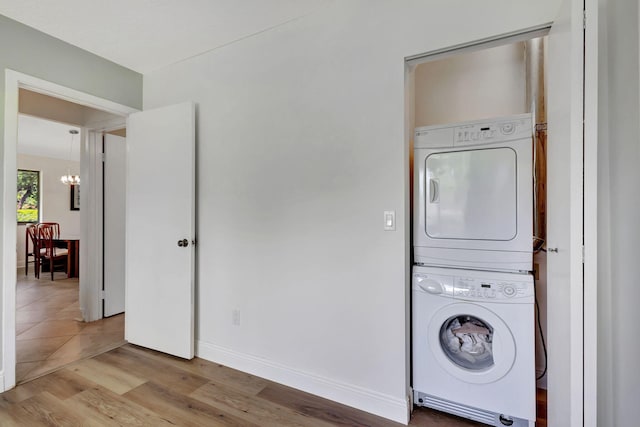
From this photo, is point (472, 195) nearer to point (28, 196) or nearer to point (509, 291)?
point (509, 291)

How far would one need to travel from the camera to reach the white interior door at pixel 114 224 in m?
3.39

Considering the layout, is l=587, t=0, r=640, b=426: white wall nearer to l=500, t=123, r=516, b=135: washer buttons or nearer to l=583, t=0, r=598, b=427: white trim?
l=583, t=0, r=598, b=427: white trim

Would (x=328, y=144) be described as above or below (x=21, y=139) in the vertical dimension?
below

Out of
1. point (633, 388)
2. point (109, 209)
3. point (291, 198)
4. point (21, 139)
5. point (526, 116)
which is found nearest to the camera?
point (633, 388)

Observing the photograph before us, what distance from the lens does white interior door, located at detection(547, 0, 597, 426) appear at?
40.5 inches

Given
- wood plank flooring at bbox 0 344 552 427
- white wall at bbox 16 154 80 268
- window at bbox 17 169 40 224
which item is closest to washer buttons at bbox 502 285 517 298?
wood plank flooring at bbox 0 344 552 427

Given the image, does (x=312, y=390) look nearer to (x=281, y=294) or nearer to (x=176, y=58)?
(x=281, y=294)

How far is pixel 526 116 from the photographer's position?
64.1 inches

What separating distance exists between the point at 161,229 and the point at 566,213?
2.66 meters

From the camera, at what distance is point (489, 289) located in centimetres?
163

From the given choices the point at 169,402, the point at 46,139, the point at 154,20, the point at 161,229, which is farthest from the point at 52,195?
the point at 169,402

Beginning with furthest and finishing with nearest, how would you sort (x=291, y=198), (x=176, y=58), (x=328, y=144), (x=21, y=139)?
(x=21, y=139)
(x=176, y=58)
(x=291, y=198)
(x=328, y=144)

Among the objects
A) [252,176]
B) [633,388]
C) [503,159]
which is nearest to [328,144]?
[252,176]

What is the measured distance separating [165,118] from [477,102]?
2.51m
